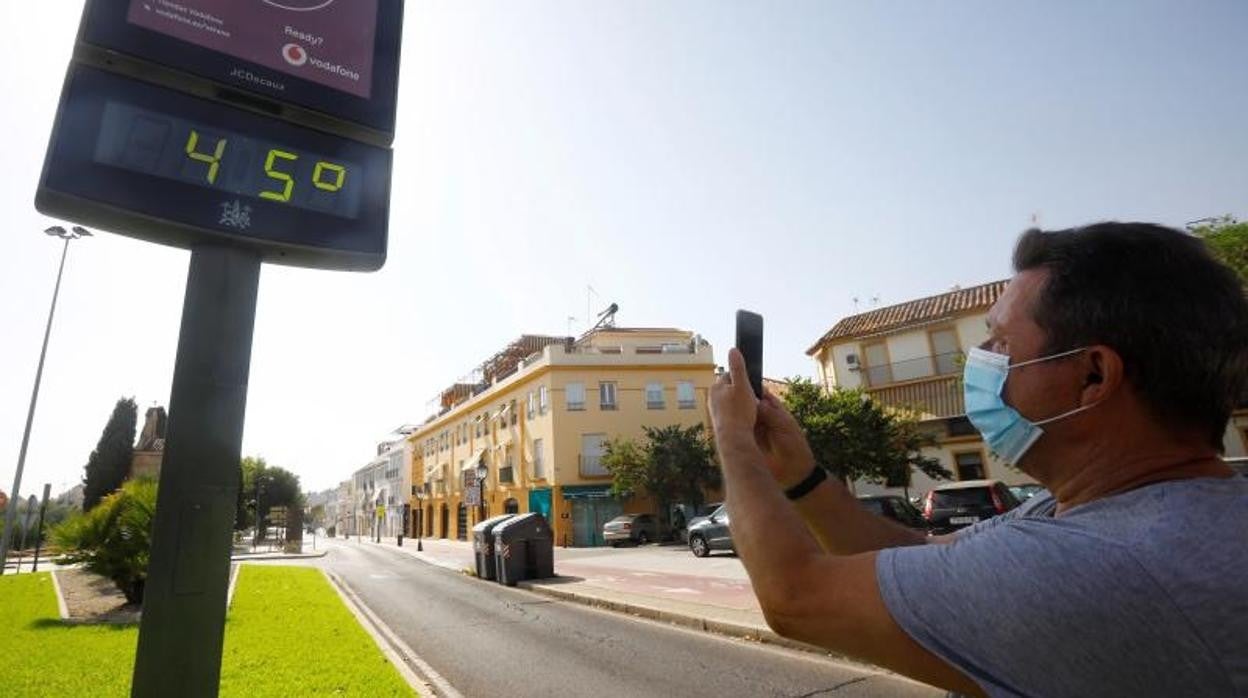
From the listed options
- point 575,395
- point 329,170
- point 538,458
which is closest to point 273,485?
point 538,458

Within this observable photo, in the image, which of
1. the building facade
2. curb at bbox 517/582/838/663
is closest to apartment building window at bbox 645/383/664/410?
curb at bbox 517/582/838/663

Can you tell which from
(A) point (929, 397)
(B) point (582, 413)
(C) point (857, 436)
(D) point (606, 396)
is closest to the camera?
(C) point (857, 436)

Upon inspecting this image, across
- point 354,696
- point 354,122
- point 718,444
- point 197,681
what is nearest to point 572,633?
point 354,696

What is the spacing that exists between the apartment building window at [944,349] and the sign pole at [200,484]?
2765 centimetres

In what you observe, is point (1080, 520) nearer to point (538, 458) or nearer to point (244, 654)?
point (244, 654)

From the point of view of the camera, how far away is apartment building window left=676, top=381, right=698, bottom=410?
114 feet

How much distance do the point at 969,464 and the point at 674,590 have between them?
17878 millimetres

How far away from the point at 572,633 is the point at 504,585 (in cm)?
761

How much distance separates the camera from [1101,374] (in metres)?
1.33

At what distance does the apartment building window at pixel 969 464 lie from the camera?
24594 millimetres

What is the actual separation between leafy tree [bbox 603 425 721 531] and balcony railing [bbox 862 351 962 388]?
8.11 m

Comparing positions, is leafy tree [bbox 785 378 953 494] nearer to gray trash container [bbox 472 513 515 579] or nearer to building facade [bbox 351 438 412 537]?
gray trash container [bbox 472 513 515 579]

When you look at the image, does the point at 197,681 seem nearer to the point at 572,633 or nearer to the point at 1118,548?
the point at 1118,548

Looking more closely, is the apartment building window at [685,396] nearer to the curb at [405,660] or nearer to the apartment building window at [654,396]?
the apartment building window at [654,396]
